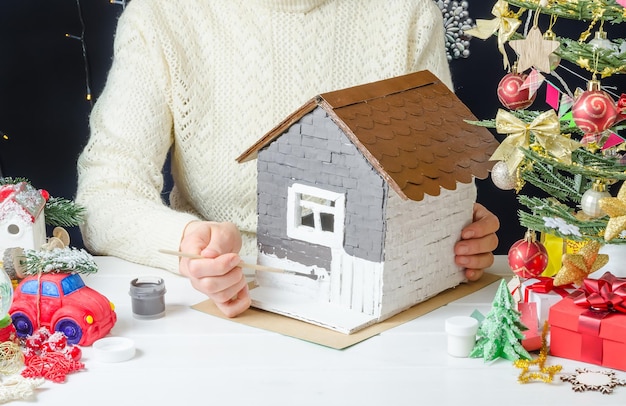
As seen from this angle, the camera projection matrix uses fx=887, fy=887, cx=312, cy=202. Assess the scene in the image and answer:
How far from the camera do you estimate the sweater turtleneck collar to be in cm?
198

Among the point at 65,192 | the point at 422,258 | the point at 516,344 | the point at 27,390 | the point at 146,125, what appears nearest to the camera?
the point at 27,390

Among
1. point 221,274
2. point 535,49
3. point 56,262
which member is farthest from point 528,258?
point 56,262

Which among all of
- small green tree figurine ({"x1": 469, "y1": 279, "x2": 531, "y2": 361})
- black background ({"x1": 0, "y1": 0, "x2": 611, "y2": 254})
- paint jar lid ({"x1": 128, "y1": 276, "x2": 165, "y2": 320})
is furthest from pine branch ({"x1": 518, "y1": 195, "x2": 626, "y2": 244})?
black background ({"x1": 0, "y1": 0, "x2": 611, "y2": 254})

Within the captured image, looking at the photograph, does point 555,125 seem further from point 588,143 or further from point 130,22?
point 130,22

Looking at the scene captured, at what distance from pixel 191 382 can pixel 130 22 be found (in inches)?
41.0

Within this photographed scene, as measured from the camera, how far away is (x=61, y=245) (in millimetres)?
1441

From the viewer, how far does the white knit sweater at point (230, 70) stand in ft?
6.28

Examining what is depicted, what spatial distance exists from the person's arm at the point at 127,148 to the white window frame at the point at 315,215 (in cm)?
36

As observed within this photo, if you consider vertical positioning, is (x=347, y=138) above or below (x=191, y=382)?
above

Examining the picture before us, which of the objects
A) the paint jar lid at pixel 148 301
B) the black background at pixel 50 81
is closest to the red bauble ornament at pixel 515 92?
the paint jar lid at pixel 148 301

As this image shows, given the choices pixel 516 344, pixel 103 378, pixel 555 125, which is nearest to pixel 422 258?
pixel 516 344

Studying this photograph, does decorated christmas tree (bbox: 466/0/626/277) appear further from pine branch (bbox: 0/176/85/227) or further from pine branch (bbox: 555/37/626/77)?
pine branch (bbox: 0/176/85/227)

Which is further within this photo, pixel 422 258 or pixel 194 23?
pixel 194 23

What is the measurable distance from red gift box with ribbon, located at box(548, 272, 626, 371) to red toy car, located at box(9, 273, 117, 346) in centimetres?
65
